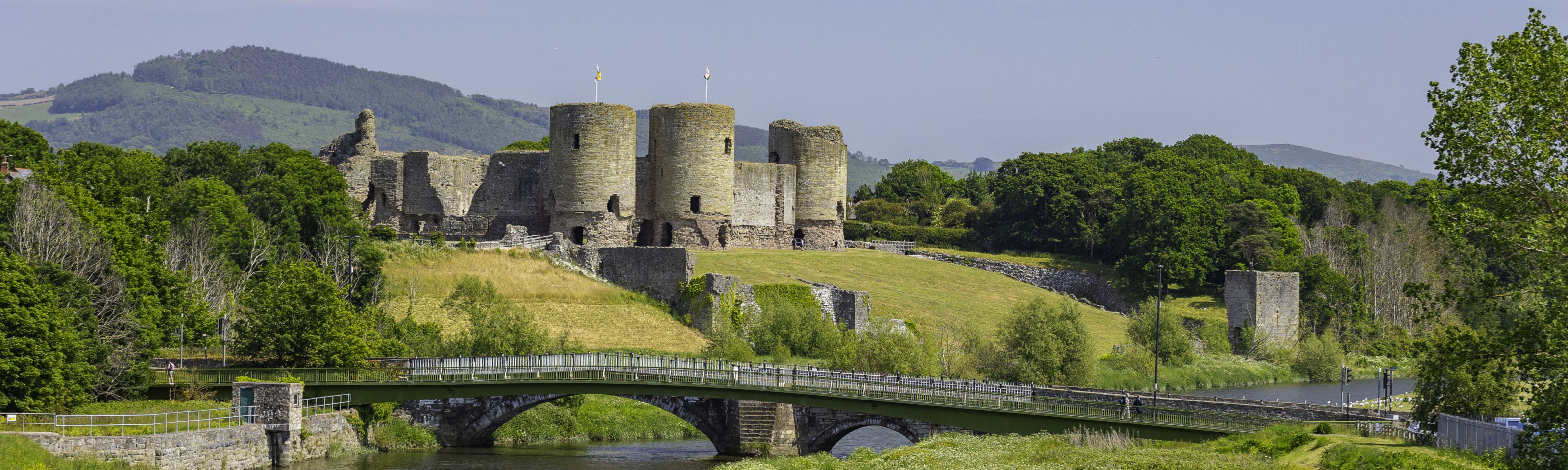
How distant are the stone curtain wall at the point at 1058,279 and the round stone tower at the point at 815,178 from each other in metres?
5.50

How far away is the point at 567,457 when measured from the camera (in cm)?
4275

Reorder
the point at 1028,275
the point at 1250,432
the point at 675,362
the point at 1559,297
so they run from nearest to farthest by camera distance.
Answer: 1. the point at 1559,297
2. the point at 1250,432
3. the point at 675,362
4. the point at 1028,275

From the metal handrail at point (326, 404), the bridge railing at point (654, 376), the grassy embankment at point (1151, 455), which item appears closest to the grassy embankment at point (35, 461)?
the metal handrail at point (326, 404)

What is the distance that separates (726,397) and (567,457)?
5287 millimetres

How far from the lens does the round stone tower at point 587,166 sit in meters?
68.2

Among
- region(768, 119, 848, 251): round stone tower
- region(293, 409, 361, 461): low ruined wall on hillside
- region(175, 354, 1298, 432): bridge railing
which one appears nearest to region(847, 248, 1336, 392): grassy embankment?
region(768, 119, 848, 251): round stone tower

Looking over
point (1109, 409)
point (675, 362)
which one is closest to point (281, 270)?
point (675, 362)

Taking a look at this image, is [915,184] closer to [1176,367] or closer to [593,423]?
[1176,367]

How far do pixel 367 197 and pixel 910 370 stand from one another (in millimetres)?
32540

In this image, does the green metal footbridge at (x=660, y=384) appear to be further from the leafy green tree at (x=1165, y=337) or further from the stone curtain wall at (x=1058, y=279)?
the stone curtain wall at (x=1058, y=279)

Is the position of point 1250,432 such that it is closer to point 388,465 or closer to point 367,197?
point 388,465

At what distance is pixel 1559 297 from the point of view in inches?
1048

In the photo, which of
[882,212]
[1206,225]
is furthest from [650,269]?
[882,212]

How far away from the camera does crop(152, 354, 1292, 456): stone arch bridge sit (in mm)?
36469
